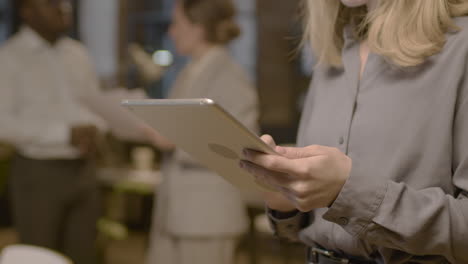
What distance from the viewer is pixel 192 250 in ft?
9.38

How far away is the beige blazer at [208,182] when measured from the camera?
9.32 ft

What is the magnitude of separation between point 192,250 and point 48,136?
109cm

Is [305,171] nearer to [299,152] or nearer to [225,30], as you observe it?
[299,152]

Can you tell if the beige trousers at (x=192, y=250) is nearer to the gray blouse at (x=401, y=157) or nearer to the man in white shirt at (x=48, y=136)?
the man in white shirt at (x=48, y=136)

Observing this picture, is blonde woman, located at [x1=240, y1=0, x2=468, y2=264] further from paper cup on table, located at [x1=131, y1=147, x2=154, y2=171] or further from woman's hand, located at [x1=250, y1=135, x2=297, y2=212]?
paper cup on table, located at [x1=131, y1=147, x2=154, y2=171]

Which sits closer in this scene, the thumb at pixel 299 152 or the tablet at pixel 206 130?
the tablet at pixel 206 130

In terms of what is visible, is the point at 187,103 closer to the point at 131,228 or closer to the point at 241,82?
the point at 241,82

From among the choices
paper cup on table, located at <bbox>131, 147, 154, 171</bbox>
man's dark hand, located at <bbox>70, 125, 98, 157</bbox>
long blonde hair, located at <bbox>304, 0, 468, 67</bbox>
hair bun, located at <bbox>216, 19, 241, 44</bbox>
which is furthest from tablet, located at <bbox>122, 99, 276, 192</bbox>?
paper cup on table, located at <bbox>131, 147, 154, 171</bbox>

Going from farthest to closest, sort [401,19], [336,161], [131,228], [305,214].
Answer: [131,228] → [305,214] → [401,19] → [336,161]

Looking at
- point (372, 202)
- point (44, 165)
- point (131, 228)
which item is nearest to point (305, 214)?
point (372, 202)


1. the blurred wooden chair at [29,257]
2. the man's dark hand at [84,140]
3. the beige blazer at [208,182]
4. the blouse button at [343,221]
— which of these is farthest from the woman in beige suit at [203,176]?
the blouse button at [343,221]

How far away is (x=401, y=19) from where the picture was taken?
118 cm

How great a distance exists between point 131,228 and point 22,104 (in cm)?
289

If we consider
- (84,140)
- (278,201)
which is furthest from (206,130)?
(84,140)
